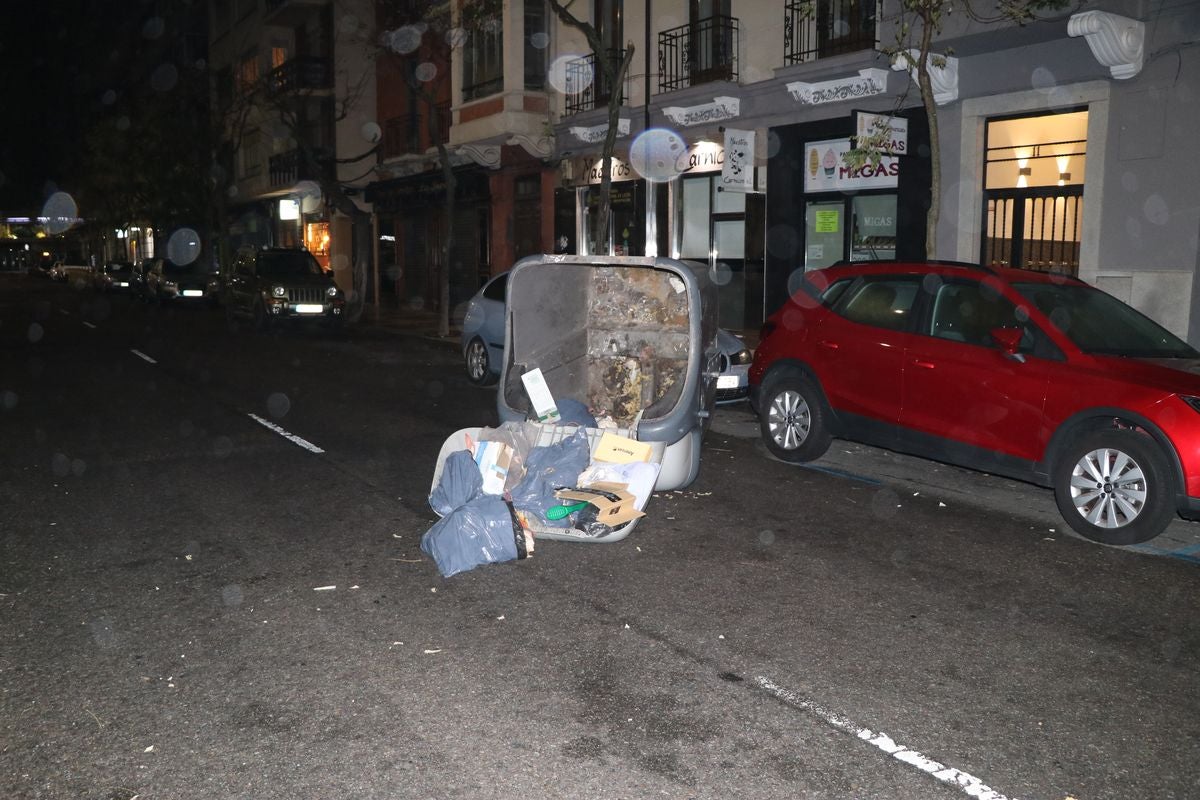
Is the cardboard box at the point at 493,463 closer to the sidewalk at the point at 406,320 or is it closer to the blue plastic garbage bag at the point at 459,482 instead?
the blue plastic garbage bag at the point at 459,482

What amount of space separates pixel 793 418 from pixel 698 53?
42.6ft

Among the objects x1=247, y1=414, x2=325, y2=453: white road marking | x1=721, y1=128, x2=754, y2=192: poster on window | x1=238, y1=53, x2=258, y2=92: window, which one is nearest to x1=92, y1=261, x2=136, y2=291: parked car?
x1=238, y1=53, x2=258, y2=92: window

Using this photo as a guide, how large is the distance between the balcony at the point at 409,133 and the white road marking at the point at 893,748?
27070 millimetres

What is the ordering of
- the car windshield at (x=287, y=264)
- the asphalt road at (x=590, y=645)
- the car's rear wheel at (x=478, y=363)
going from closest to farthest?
the asphalt road at (x=590, y=645)
the car's rear wheel at (x=478, y=363)
the car windshield at (x=287, y=264)

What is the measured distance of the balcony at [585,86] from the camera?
23234mm

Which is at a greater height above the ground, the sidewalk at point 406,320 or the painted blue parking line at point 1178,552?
the sidewalk at point 406,320

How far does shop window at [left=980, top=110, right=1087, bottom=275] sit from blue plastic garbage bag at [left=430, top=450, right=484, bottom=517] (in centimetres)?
1099

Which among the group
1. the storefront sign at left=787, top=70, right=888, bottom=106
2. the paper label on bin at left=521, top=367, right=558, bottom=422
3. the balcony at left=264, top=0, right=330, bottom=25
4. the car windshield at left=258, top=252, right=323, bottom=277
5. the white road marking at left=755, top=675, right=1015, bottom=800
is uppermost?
the balcony at left=264, top=0, right=330, bottom=25

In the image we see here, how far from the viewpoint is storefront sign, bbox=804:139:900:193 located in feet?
55.7

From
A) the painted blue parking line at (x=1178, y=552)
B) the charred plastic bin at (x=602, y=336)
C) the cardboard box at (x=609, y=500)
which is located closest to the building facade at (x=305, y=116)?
the charred plastic bin at (x=602, y=336)

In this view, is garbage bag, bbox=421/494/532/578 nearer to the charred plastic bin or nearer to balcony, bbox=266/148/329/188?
the charred plastic bin

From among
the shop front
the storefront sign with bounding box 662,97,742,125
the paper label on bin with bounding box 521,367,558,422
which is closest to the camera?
the paper label on bin with bounding box 521,367,558,422

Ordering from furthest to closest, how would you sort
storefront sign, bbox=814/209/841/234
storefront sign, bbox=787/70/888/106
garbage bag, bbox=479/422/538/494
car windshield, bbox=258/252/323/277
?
car windshield, bbox=258/252/323/277 → storefront sign, bbox=814/209/841/234 → storefront sign, bbox=787/70/888/106 → garbage bag, bbox=479/422/538/494

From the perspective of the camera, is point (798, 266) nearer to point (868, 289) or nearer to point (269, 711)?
point (868, 289)
